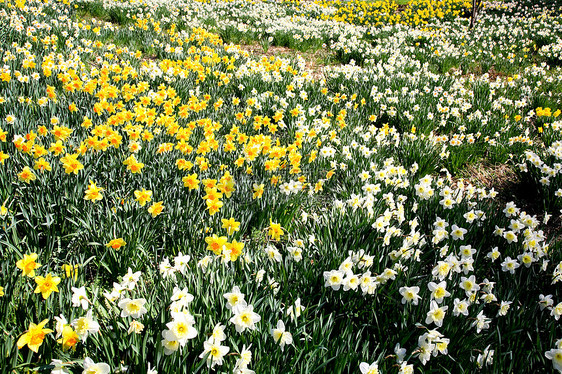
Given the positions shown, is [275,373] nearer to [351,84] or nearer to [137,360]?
[137,360]

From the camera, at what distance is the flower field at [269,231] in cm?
154

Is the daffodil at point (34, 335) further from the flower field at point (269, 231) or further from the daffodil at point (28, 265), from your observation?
the daffodil at point (28, 265)

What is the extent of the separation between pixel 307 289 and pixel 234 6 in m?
12.7

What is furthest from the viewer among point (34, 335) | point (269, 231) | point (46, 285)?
point (269, 231)

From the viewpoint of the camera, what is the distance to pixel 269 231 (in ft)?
7.11

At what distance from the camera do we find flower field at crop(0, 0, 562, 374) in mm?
1535

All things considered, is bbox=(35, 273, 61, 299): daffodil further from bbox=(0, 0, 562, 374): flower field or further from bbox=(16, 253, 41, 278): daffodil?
bbox=(16, 253, 41, 278): daffodil

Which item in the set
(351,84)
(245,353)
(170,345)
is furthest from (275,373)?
(351,84)

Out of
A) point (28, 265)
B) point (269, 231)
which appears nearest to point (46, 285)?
point (28, 265)

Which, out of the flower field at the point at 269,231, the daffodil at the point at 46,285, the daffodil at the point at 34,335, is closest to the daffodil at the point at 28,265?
the flower field at the point at 269,231

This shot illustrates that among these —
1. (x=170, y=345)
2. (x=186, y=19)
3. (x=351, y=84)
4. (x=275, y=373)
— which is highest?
(x=186, y=19)

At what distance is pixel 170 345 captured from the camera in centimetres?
134

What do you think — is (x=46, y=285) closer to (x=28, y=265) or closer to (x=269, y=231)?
(x=28, y=265)

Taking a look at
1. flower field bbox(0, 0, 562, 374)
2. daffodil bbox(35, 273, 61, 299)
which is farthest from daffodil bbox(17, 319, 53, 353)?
daffodil bbox(35, 273, 61, 299)
